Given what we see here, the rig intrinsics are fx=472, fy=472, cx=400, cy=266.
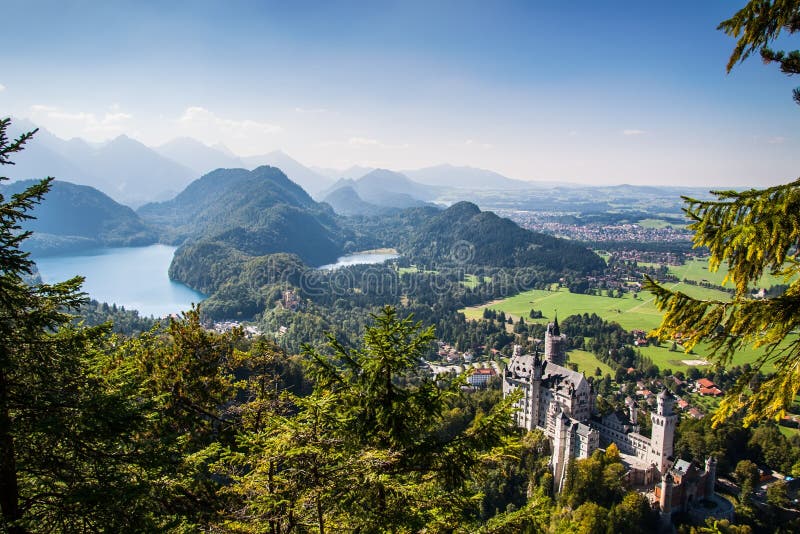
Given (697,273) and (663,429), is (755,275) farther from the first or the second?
(697,273)

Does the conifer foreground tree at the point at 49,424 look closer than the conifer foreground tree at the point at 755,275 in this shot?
No

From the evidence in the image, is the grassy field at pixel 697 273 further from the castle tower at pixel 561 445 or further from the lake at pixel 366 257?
the castle tower at pixel 561 445

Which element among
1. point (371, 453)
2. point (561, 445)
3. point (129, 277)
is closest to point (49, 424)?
point (371, 453)

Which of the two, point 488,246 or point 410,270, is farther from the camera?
point 488,246

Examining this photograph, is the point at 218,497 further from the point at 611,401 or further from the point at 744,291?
the point at 611,401

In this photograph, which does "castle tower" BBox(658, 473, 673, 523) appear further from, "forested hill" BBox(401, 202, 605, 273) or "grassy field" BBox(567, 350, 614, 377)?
"forested hill" BBox(401, 202, 605, 273)

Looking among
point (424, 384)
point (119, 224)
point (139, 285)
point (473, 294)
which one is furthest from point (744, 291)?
point (119, 224)

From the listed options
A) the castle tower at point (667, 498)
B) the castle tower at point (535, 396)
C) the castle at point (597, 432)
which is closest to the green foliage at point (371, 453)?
the castle at point (597, 432)
